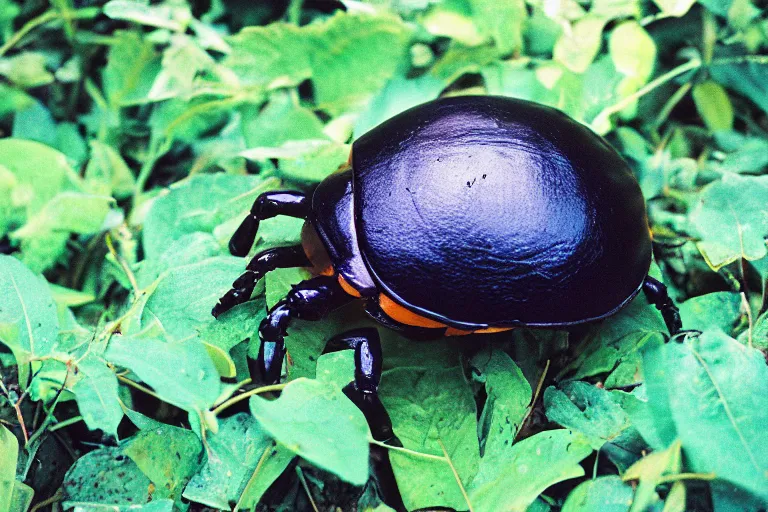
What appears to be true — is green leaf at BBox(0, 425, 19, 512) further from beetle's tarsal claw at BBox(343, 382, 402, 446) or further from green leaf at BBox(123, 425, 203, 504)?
beetle's tarsal claw at BBox(343, 382, 402, 446)

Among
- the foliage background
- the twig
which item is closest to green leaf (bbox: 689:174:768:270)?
the foliage background

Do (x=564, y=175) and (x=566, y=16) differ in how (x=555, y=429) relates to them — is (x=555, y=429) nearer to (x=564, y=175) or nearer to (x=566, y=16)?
(x=564, y=175)

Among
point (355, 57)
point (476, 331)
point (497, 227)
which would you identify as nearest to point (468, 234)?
point (497, 227)

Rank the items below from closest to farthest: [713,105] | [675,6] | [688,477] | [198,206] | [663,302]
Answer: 1. [688,477]
2. [663,302]
3. [198,206]
4. [675,6]
5. [713,105]

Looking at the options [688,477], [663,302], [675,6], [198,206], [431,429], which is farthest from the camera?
[675,6]

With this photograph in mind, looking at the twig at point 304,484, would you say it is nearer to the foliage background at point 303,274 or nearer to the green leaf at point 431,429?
the foliage background at point 303,274

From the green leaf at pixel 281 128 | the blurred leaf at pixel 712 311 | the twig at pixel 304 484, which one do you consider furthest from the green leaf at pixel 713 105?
the twig at pixel 304 484

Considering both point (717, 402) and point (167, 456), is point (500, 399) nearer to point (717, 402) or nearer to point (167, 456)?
point (717, 402)
